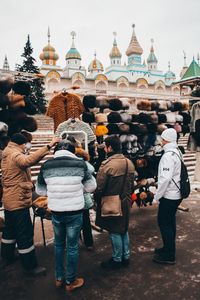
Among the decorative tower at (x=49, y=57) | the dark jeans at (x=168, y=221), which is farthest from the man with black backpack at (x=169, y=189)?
the decorative tower at (x=49, y=57)

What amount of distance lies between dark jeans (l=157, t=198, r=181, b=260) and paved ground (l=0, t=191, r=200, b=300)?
24cm

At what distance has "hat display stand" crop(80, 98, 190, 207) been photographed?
548 centimetres

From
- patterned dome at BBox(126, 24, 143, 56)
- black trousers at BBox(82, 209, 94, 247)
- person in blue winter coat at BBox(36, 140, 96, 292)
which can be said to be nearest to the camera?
person in blue winter coat at BBox(36, 140, 96, 292)

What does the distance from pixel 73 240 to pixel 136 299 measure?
1.00 meters

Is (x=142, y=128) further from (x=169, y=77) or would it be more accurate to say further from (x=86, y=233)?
(x=169, y=77)

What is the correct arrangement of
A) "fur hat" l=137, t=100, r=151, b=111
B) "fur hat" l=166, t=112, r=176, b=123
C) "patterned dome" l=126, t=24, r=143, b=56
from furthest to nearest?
"patterned dome" l=126, t=24, r=143, b=56 < "fur hat" l=166, t=112, r=176, b=123 < "fur hat" l=137, t=100, r=151, b=111

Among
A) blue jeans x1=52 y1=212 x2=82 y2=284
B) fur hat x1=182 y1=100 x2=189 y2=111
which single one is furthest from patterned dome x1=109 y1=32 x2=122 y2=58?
blue jeans x1=52 y1=212 x2=82 y2=284

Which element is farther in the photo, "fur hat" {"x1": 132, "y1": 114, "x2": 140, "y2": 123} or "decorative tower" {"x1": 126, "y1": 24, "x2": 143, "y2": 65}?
"decorative tower" {"x1": 126, "y1": 24, "x2": 143, "y2": 65}

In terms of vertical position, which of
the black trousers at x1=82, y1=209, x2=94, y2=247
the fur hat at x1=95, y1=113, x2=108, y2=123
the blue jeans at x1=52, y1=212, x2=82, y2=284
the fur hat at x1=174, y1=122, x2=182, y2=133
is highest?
the fur hat at x1=95, y1=113, x2=108, y2=123

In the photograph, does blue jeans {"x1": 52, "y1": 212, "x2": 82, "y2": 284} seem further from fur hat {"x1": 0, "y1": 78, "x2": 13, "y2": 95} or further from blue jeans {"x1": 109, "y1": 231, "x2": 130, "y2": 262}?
fur hat {"x1": 0, "y1": 78, "x2": 13, "y2": 95}

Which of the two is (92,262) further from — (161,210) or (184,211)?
(184,211)

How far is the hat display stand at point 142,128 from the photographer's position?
18.0 feet

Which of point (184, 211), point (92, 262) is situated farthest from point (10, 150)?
point (184, 211)

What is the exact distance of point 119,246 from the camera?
3916mm
